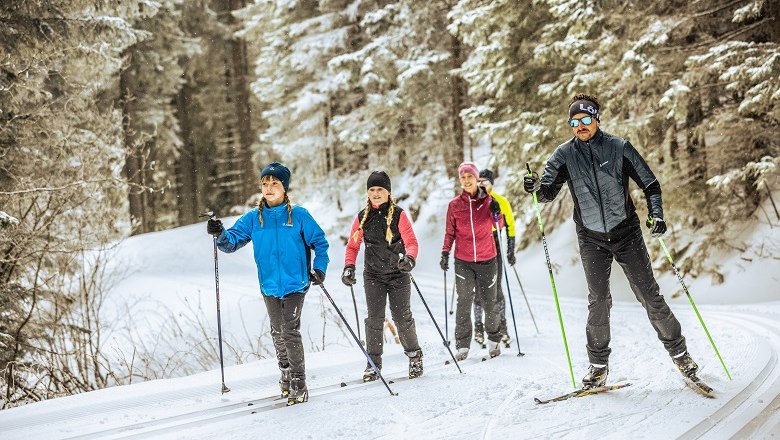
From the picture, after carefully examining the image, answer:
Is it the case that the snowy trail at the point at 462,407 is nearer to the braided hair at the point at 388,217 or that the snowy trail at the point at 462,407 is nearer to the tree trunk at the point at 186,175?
the braided hair at the point at 388,217

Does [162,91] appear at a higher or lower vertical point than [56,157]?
higher

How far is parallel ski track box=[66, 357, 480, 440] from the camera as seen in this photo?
14.5ft

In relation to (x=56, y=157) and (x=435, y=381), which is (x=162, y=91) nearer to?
(x=56, y=157)

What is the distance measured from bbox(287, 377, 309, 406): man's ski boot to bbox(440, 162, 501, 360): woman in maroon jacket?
7.54ft

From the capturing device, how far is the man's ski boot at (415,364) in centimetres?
594

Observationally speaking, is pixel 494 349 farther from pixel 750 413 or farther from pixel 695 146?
pixel 695 146

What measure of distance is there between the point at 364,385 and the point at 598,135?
2.98m

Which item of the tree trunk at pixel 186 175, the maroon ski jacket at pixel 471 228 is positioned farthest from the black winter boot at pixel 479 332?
the tree trunk at pixel 186 175

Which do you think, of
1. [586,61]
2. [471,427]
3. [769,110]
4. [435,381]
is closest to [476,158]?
[586,61]

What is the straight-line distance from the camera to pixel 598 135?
15.9ft

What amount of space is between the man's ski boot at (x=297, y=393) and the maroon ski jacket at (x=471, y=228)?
2.53 meters

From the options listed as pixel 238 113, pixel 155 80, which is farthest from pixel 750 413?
pixel 155 80

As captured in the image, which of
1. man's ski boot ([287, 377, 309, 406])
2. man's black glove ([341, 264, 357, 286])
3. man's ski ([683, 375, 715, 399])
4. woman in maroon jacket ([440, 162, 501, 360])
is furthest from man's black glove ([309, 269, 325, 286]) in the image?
man's ski ([683, 375, 715, 399])

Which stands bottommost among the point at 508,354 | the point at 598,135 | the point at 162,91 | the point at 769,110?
the point at 508,354
